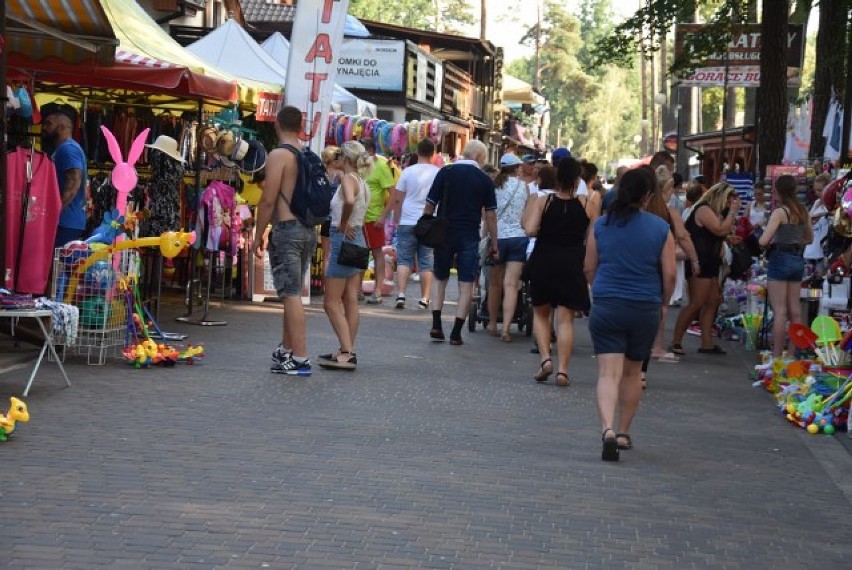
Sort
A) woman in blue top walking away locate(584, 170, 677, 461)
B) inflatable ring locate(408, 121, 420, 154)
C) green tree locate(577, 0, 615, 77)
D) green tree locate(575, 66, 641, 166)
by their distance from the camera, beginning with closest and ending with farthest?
woman in blue top walking away locate(584, 170, 677, 461), inflatable ring locate(408, 121, 420, 154), green tree locate(575, 66, 641, 166), green tree locate(577, 0, 615, 77)

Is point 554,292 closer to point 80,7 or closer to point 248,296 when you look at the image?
point 80,7

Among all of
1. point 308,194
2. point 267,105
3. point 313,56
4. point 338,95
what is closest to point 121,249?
point 308,194

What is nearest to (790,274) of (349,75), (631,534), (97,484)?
(631,534)

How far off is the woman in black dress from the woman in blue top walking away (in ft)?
9.17

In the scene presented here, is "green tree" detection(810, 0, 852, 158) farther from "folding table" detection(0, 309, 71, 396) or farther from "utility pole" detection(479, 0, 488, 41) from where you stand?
"utility pole" detection(479, 0, 488, 41)

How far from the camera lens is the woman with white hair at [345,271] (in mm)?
11938

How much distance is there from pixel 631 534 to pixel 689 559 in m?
0.44

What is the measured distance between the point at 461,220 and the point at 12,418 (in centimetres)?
705

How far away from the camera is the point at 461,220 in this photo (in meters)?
14.6

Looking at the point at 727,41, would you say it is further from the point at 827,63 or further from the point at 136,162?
the point at 136,162

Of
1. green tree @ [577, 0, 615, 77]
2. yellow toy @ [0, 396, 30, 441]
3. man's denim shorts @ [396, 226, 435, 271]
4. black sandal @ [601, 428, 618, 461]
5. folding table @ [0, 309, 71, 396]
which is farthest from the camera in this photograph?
green tree @ [577, 0, 615, 77]

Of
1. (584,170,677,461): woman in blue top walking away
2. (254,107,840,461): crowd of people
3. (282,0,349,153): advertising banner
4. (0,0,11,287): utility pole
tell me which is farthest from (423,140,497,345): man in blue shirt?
(584,170,677,461): woman in blue top walking away

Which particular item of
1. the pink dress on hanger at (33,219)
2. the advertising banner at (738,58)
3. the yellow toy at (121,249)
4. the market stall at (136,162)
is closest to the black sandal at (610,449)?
the market stall at (136,162)

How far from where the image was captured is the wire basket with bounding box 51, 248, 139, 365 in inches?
448
